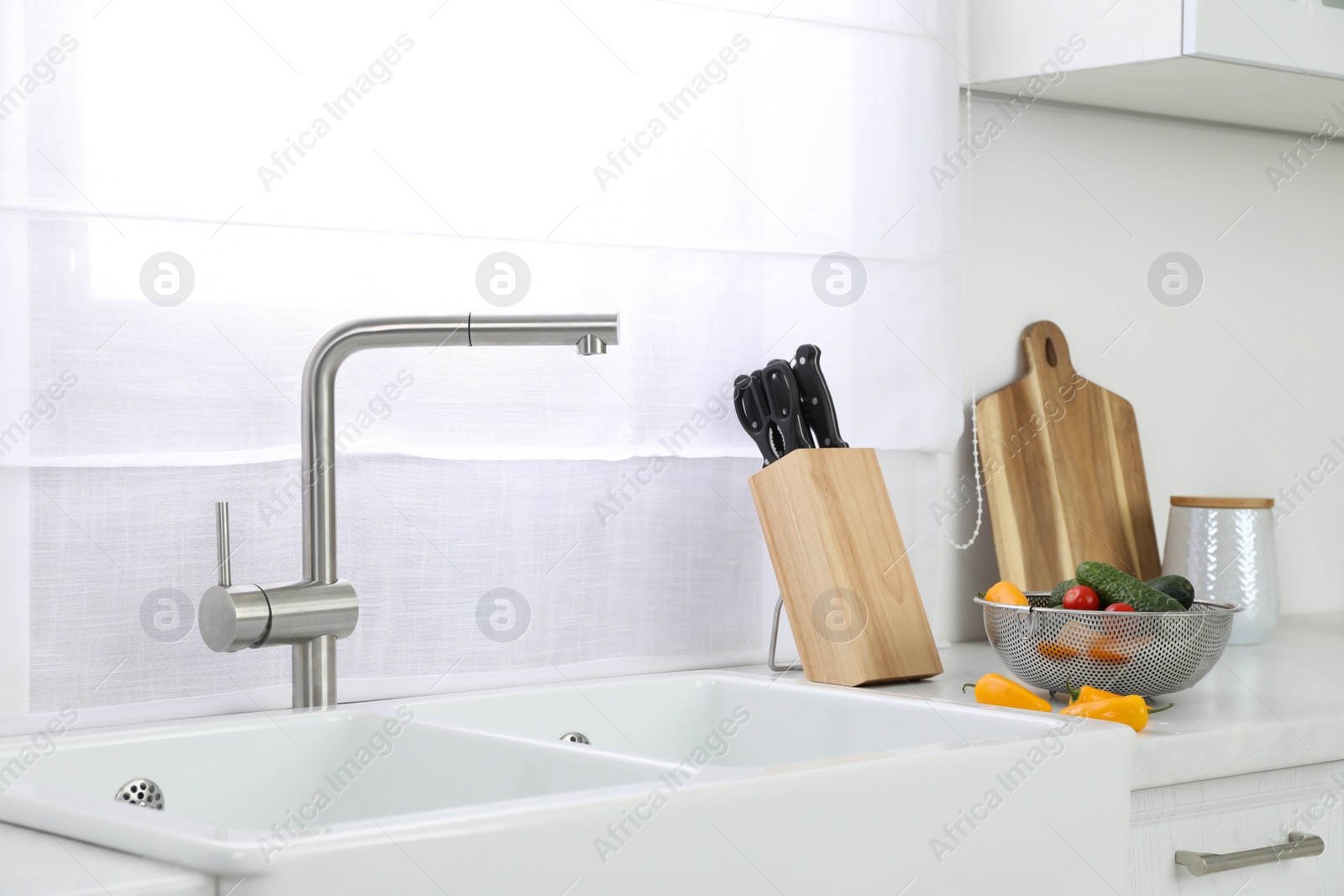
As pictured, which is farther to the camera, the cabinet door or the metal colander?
the cabinet door

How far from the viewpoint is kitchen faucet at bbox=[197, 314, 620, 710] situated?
3.19ft

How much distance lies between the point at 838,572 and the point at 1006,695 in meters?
0.21

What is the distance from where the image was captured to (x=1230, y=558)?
1.60 metres

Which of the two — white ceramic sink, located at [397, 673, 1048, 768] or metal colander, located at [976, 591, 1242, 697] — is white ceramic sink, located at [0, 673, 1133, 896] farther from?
metal colander, located at [976, 591, 1242, 697]

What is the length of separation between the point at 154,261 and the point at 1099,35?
103 cm

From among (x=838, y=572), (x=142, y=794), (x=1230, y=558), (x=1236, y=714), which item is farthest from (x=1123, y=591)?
(x=142, y=794)

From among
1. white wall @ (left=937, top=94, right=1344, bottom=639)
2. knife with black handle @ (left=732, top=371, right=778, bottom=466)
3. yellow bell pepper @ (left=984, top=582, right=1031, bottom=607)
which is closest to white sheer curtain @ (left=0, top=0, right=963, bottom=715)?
knife with black handle @ (left=732, top=371, right=778, bottom=466)

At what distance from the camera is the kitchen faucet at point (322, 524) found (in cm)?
97

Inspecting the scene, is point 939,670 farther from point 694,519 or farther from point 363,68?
point 363,68

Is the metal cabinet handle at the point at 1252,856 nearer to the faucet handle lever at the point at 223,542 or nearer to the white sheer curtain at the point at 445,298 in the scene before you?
the white sheer curtain at the point at 445,298

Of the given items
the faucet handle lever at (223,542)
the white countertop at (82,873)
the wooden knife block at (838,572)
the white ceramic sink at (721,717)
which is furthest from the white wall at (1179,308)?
the white countertop at (82,873)

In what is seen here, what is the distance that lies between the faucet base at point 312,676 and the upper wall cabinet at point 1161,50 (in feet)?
3.35

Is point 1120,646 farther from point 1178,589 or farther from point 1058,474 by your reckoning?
point 1058,474

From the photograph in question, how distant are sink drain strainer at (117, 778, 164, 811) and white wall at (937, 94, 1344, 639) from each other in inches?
36.9
